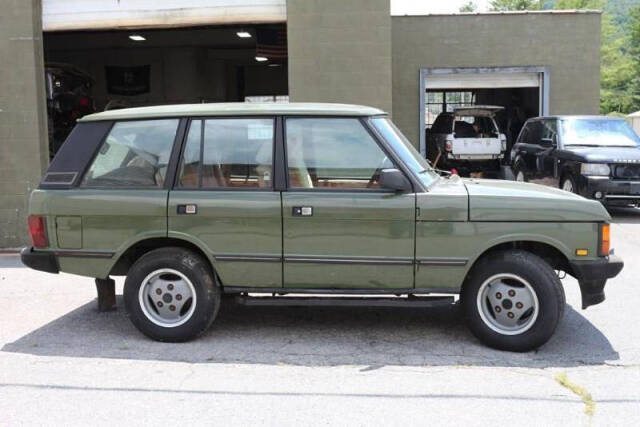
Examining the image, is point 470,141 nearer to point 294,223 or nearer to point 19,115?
point 19,115

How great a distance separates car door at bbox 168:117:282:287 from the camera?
528 centimetres

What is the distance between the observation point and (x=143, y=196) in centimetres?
540

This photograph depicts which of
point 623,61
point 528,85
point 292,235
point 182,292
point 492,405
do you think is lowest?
point 492,405

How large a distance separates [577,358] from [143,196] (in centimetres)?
361

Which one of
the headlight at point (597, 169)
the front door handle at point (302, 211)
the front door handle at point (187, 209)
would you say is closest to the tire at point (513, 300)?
the front door handle at point (302, 211)

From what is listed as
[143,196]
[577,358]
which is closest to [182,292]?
[143,196]

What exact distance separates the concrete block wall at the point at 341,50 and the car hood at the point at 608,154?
386cm

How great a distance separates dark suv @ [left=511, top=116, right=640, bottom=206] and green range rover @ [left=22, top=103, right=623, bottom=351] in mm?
6618

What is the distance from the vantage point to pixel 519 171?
14570mm

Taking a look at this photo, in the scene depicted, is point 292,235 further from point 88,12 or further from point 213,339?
point 88,12

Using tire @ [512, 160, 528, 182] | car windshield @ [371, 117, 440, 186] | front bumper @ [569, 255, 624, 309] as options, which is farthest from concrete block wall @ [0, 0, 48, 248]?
tire @ [512, 160, 528, 182]

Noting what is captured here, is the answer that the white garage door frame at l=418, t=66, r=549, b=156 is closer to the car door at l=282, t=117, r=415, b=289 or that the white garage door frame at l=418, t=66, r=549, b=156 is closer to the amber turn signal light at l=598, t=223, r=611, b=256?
the car door at l=282, t=117, r=415, b=289

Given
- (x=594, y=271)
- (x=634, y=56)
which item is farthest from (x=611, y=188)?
(x=634, y=56)

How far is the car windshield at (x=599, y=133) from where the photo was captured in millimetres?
12430
